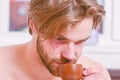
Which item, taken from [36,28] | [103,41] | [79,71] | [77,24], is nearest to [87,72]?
[79,71]

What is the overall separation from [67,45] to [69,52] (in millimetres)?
33

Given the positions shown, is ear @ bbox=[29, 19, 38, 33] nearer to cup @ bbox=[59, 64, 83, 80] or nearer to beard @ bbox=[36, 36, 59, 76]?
beard @ bbox=[36, 36, 59, 76]

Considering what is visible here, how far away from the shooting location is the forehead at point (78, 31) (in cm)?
122

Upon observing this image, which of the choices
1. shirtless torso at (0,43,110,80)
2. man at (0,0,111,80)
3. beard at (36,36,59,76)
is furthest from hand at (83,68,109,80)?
shirtless torso at (0,43,110,80)

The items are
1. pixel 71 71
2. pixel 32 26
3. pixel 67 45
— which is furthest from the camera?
pixel 32 26

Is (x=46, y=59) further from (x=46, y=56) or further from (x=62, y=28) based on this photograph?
(x=62, y=28)

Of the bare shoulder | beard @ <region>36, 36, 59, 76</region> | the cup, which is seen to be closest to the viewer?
the cup

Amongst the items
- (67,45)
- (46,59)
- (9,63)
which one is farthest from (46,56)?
(9,63)

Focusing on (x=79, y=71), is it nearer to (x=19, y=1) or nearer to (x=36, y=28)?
(x=36, y=28)

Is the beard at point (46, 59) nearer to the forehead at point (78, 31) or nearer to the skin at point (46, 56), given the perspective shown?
the skin at point (46, 56)

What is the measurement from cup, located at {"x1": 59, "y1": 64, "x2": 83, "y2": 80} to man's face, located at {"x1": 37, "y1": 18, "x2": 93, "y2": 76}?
0.19 ft

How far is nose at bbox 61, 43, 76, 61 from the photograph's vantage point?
1186mm

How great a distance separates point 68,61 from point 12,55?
384 millimetres

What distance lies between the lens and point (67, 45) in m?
1.22
